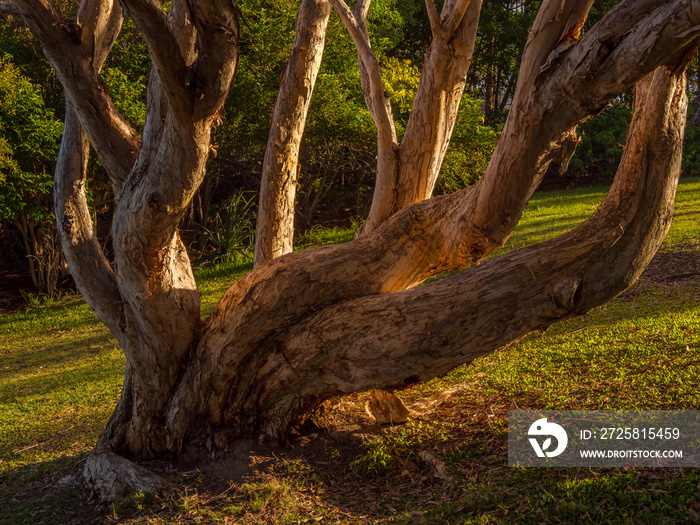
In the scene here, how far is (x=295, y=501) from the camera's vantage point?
3746mm

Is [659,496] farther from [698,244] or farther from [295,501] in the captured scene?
[698,244]

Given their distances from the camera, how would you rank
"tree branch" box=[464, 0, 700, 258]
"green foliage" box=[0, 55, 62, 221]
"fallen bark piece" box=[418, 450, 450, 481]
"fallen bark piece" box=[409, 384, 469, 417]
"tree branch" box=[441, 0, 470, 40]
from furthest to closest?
"green foliage" box=[0, 55, 62, 221] → "fallen bark piece" box=[409, 384, 469, 417] → "tree branch" box=[441, 0, 470, 40] → "fallen bark piece" box=[418, 450, 450, 481] → "tree branch" box=[464, 0, 700, 258]

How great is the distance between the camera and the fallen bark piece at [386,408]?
462cm

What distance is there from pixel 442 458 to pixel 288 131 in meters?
3.21

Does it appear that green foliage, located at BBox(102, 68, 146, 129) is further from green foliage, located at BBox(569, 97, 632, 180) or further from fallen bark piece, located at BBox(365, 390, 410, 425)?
green foliage, located at BBox(569, 97, 632, 180)

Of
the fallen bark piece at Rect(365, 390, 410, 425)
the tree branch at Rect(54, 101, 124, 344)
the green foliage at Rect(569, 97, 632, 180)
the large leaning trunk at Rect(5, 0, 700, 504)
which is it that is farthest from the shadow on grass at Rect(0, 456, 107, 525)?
the green foliage at Rect(569, 97, 632, 180)

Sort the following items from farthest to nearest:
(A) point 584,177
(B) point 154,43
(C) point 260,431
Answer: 1. (A) point 584,177
2. (C) point 260,431
3. (B) point 154,43

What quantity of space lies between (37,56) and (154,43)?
1048 cm

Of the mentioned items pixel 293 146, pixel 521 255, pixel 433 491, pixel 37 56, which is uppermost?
pixel 37 56

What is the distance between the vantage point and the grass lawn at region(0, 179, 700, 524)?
11.0 ft

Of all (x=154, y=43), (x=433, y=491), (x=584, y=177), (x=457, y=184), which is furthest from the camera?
(x=584, y=177)

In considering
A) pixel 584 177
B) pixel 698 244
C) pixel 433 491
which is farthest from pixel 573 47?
pixel 584 177

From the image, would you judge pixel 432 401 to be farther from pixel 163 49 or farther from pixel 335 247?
pixel 163 49

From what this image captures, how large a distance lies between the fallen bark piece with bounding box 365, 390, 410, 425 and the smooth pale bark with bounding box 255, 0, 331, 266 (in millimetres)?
1745
